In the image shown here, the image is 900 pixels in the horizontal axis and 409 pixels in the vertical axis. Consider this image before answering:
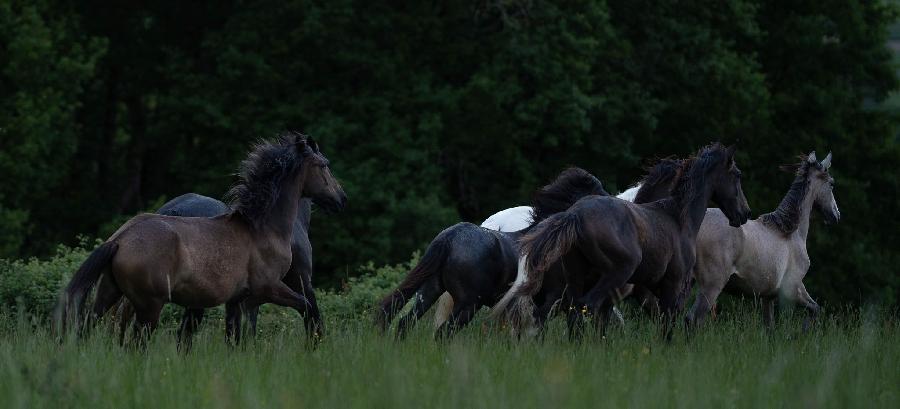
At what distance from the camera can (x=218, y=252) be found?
10305mm

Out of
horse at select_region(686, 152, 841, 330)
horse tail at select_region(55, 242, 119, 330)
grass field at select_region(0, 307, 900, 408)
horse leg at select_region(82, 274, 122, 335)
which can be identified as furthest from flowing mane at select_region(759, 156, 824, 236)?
horse tail at select_region(55, 242, 119, 330)

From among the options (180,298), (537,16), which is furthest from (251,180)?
(537,16)

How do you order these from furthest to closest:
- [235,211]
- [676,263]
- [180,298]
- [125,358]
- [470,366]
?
[676,263], [235,211], [180,298], [125,358], [470,366]

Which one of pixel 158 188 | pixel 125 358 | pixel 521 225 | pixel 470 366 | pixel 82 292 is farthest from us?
pixel 158 188

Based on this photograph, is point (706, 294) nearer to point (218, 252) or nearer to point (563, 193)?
point (563, 193)

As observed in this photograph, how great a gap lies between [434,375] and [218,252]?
10.1 feet

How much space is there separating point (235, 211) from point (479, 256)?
2165mm

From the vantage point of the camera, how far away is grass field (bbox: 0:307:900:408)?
697cm

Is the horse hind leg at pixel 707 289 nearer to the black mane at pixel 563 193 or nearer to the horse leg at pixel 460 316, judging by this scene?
the black mane at pixel 563 193

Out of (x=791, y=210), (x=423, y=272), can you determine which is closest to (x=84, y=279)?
(x=423, y=272)

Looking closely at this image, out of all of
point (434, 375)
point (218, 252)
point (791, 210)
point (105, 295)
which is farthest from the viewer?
point (791, 210)

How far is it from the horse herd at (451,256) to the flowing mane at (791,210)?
1108 mm

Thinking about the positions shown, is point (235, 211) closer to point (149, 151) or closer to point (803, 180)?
point (803, 180)

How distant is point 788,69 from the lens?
30234 millimetres
